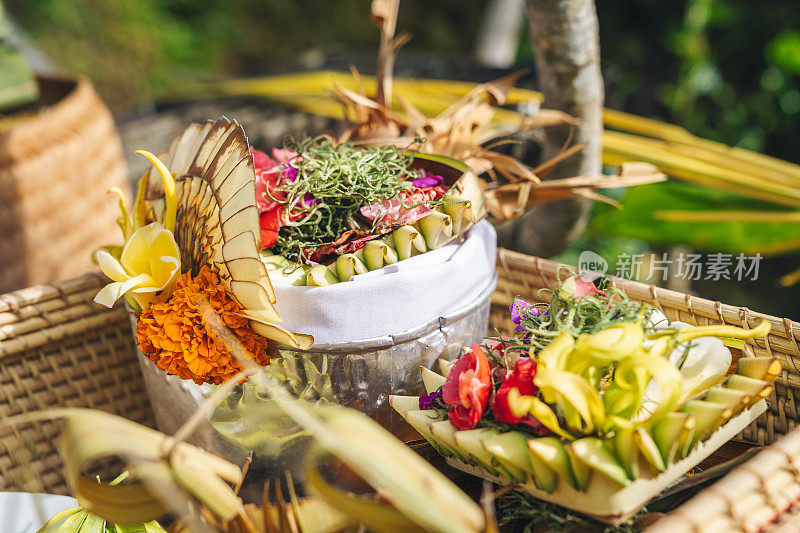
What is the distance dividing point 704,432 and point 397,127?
46 centimetres

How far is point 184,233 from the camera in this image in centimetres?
54

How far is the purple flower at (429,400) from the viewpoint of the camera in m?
0.49

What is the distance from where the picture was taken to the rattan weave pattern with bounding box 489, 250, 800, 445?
0.53 m

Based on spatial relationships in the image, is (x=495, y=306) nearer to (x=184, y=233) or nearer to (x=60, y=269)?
(x=184, y=233)

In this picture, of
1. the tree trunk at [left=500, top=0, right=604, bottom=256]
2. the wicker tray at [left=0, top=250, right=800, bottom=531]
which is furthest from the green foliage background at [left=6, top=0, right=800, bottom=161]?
the wicker tray at [left=0, top=250, right=800, bottom=531]

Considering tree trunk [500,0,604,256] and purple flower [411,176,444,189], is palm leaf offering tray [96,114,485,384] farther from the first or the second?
tree trunk [500,0,604,256]

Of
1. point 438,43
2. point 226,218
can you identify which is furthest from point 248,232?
point 438,43

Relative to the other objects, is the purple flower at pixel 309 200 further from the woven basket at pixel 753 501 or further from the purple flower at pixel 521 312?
the woven basket at pixel 753 501

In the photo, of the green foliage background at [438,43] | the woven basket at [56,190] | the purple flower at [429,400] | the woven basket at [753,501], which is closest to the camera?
the woven basket at [753,501]

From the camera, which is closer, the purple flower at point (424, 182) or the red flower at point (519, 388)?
the red flower at point (519, 388)

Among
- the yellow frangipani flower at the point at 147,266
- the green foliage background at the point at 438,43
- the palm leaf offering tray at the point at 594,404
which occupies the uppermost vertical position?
the yellow frangipani flower at the point at 147,266

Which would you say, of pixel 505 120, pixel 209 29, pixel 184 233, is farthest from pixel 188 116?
pixel 209 29

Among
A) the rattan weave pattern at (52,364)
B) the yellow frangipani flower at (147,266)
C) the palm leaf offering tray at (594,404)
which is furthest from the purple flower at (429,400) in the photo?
the rattan weave pattern at (52,364)

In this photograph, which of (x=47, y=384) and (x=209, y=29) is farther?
(x=209, y=29)
